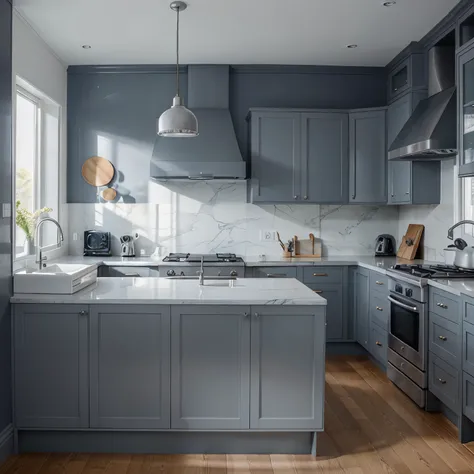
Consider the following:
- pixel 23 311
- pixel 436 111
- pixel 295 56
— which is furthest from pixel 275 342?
pixel 295 56

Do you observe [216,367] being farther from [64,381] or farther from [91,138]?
[91,138]

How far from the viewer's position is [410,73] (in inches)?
192

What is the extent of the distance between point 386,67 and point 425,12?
1.50m

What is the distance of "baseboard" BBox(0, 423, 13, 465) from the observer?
300 centimetres

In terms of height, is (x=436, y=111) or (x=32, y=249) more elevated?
(x=436, y=111)

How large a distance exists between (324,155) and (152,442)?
10.5 ft

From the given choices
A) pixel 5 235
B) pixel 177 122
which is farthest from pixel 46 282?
pixel 177 122

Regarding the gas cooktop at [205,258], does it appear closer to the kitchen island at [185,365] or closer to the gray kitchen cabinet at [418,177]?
the gray kitchen cabinet at [418,177]

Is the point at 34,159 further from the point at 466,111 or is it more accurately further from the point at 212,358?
the point at 466,111

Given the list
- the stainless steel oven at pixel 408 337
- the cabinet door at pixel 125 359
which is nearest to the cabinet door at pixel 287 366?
the cabinet door at pixel 125 359

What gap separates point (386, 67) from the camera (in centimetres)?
557

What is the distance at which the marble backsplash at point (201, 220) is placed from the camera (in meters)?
5.64

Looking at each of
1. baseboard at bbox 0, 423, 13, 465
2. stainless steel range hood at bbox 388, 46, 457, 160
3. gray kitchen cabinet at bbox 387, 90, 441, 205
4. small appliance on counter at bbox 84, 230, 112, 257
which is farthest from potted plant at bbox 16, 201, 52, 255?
gray kitchen cabinet at bbox 387, 90, 441, 205

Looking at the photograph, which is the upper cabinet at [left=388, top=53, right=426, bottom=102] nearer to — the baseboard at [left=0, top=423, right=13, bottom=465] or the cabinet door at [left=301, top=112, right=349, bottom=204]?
the cabinet door at [left=301, top=112, right=349, bottom=204]
